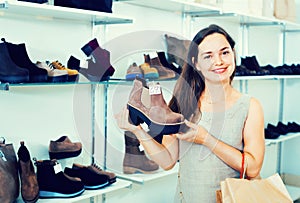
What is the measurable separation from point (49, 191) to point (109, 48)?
2.61 feet

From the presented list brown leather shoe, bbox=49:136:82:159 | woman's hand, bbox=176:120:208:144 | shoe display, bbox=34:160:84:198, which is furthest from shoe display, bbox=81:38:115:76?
woman's hand, bbox=176:120:208:144

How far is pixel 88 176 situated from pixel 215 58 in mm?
777

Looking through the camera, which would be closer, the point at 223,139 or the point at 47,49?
the point at 223,139

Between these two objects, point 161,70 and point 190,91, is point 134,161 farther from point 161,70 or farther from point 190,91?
point 190,91

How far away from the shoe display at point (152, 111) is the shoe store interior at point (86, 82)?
39 mm

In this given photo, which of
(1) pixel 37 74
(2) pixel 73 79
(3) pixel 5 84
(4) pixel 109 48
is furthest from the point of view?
(4) pixel 109 48

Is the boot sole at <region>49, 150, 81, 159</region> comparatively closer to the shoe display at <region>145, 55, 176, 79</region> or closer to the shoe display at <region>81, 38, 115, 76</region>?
the shoe display at <region>81, 38, 115, 76</region>

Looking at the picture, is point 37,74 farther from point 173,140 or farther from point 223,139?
point 223,139

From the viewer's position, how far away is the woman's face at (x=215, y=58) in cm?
146

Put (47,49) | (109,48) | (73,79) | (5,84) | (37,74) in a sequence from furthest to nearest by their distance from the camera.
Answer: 1. (109,48)
2. (47,49)
3. (73,79)
4. (37,74)
5. (5,84)

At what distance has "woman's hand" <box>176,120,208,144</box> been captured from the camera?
56.2 inches

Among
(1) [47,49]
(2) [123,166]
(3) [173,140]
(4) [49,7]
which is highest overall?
(4) [49,7]

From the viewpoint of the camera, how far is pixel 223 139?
1527 mm

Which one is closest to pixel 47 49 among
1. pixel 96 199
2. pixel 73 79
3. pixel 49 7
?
pixel 73 79
